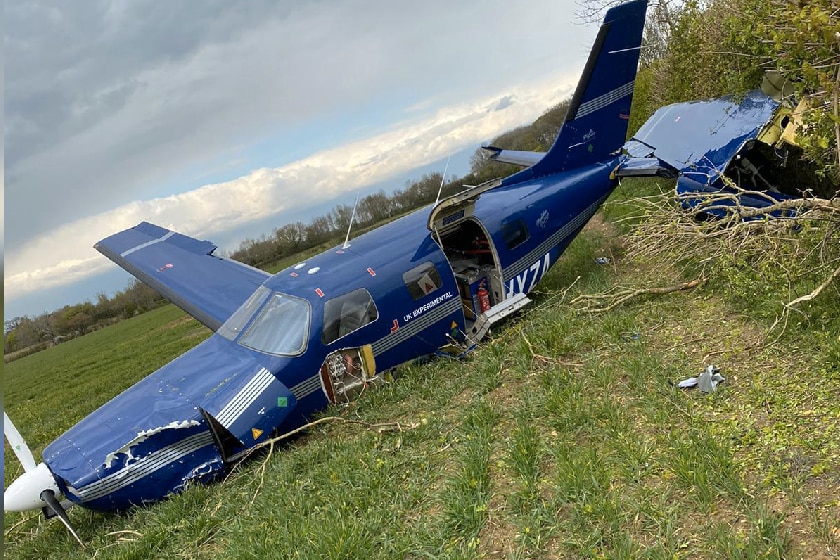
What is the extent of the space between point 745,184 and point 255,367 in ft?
35.8

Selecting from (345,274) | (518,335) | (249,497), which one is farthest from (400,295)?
(249,497)

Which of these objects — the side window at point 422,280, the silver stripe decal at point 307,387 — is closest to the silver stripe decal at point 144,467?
the silver stripe decal at point 307,387

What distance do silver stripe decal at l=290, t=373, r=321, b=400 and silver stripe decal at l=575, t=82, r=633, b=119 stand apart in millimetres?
8493

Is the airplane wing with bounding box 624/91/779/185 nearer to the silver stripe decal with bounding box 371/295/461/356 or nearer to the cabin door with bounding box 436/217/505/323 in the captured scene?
the cabin door with bounding box 436/217/505/323

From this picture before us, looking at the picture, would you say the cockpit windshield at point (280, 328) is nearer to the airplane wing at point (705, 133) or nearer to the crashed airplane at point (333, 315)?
the crashed airplane at point (333, 315)

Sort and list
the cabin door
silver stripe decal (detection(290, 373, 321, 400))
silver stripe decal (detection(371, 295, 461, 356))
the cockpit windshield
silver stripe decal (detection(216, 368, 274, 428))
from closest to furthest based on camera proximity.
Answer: silver stripe decal (detection(216, 368, 274, 428)) < silver stripe decal (detection(290, 373, 321, 400)) < the cockpit windshield < silver stripe decal (detection(371, 295, 461, 356)) < the cabin door

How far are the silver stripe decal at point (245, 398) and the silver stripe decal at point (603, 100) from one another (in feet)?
29.8

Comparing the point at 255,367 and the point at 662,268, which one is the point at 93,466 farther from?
the point at 662,268

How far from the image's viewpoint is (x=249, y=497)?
639cm

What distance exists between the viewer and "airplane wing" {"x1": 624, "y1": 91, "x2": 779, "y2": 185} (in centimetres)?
1042

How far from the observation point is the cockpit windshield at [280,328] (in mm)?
7941

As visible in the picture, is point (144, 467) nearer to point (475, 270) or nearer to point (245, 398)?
point (245, 398)

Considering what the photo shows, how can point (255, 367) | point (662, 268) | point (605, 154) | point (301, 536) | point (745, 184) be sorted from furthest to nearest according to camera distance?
point (605, 154)
point (745, 184)
point (662, 268)
point (255, 367)
point (301, 536)

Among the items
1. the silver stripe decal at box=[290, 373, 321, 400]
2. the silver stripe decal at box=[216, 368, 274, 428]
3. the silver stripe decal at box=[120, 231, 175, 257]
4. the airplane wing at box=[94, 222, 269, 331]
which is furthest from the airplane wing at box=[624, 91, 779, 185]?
the silver stripe decal at box=[120, 231, 175, 257]
